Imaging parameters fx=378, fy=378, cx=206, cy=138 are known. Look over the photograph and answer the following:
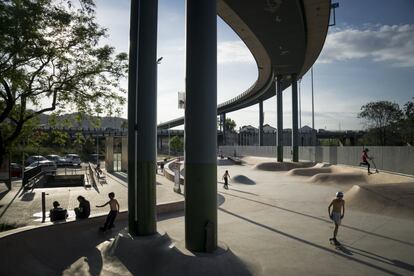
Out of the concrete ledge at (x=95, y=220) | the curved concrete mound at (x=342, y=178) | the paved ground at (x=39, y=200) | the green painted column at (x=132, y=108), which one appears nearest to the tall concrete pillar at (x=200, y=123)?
the green painted column at (x=132, y=108)

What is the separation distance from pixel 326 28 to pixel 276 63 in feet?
39.8

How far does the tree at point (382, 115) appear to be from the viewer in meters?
57.0

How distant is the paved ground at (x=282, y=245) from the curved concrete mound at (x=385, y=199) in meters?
0.17

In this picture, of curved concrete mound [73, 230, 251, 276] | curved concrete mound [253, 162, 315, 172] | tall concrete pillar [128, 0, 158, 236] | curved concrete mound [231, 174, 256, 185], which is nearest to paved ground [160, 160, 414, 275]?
curved concrete mound [73, 230, 251, 276]

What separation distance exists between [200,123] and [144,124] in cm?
225

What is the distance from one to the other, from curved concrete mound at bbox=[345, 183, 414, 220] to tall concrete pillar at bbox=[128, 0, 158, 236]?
897 cm

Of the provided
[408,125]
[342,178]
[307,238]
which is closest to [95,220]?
[307,238]

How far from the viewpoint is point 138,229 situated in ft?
32.8

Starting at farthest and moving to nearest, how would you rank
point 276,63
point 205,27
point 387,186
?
point 276,63 < point 387,186 < point 205,27

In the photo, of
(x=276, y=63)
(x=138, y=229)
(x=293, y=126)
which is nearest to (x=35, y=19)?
(x=138, y=229)

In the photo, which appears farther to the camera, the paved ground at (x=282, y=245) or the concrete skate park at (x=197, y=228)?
the concrete skate park at (x=197, y=228)

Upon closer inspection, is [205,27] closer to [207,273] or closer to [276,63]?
[207,273]

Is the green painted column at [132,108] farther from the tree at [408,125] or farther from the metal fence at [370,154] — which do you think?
the tree at [408,125]

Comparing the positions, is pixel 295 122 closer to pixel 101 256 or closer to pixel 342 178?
pixel 342 178
